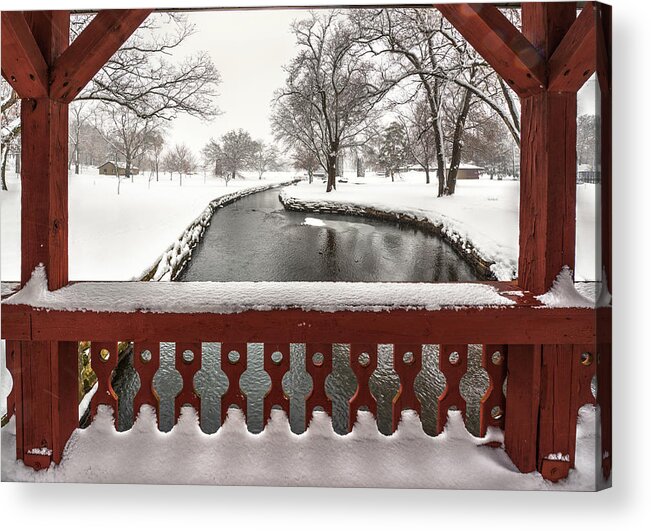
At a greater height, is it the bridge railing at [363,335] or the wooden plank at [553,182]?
the wooden plank at [553,182]

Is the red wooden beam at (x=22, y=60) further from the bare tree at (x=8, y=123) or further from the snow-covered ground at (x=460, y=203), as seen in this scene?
the snow-covered ground at (x=460, y=203)

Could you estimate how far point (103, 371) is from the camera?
1371 millimetres

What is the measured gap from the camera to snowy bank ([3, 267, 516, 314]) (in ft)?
4.24

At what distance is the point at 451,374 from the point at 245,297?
2.29 ft

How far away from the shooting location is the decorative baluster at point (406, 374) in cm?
134

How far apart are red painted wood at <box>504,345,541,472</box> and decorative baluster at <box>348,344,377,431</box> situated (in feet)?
1.40

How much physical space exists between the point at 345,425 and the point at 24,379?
1.03 metres

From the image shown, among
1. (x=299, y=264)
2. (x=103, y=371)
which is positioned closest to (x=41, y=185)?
(x=103, y=371)

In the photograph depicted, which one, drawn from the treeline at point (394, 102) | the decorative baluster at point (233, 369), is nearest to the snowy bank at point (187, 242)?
the treeline at point (394, 102)

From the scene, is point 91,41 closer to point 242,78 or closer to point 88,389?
point 242,78

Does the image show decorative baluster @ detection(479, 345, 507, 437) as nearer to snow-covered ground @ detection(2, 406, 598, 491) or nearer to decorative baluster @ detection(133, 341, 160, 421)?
snow-covered ground @ detection(2, 406, 598, 491)

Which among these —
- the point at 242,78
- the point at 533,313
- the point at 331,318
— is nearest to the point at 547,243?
the point at 533,313

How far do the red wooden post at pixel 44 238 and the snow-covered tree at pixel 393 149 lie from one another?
119cm

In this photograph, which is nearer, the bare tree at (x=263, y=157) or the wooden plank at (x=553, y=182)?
the wooden plank at (x=553, y=182)
